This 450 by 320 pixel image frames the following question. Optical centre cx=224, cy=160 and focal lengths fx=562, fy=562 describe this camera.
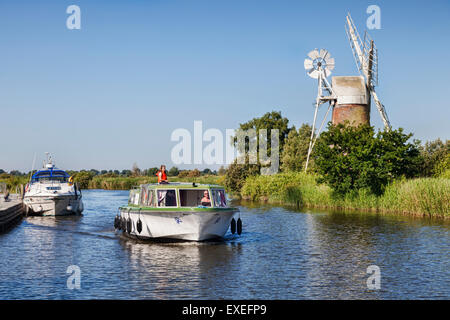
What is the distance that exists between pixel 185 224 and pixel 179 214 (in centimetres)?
66

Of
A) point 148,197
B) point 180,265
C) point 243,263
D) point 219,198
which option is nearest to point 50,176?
point 148,197

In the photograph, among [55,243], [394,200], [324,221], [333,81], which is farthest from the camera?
[333,81]

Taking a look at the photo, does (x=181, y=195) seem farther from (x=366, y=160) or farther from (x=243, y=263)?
(x=366, y=160)

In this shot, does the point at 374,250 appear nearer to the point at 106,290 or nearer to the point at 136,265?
the point at 136,265

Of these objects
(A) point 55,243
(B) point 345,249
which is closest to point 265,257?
(B) point 345,249

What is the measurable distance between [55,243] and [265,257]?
11088 mm

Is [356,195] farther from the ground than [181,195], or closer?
closer

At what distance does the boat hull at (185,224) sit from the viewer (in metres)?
25.3

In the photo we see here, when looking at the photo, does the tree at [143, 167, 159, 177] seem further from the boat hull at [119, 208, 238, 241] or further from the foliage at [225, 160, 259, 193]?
the boat hull at [119, 208, 238, 241]

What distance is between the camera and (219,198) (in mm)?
28250

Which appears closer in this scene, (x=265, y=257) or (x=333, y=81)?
(x=265, y=257)

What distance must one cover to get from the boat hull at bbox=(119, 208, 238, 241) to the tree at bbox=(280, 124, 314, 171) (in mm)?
45301

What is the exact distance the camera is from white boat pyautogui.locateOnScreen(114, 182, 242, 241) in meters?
25.4

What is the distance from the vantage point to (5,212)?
33.2 meters
